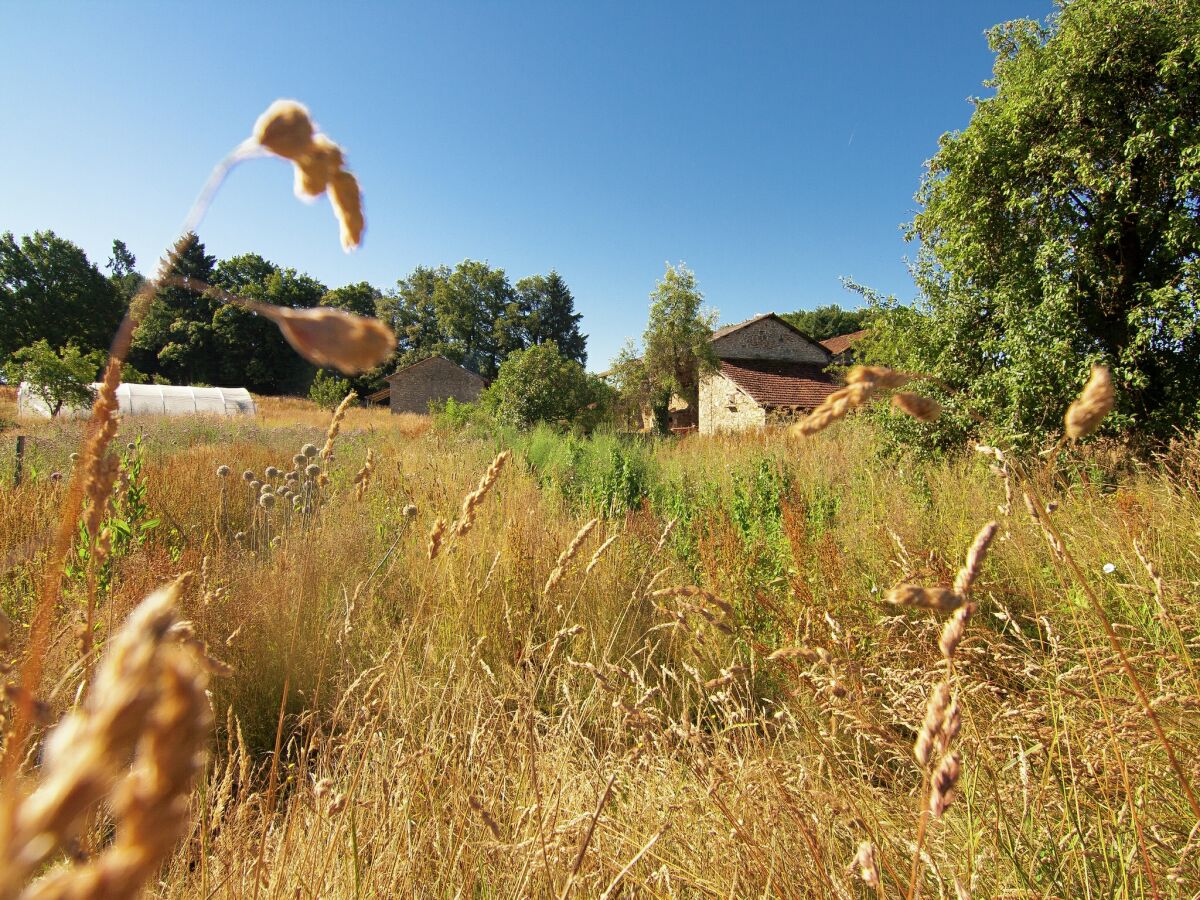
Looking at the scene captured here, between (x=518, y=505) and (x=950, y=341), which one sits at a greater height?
(x=950, y=341)

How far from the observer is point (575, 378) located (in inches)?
819

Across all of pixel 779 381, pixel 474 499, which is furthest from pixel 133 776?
pixel 779 381

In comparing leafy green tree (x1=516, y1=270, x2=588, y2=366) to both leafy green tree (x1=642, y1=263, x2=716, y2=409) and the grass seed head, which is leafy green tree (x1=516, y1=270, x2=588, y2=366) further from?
the grass seed head

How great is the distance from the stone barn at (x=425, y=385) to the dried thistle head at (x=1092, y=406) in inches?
1486

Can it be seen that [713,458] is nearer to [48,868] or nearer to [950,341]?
[950,341]

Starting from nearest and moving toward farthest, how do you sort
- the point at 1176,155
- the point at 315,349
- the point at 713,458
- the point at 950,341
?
the point at 315,349, the point at 1176,155, the point at 950,341, the point at 713,458

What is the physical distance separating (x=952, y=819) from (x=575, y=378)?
775 inches

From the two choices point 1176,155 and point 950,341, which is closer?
point 1176,155

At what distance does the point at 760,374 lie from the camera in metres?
25.2

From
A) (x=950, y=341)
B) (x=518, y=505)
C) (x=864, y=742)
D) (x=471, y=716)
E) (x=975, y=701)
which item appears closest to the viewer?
(x=975, y=701)

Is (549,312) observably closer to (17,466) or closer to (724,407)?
(724,407)

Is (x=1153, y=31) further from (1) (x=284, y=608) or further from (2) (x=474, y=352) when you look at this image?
(2) (x=474, y=352)

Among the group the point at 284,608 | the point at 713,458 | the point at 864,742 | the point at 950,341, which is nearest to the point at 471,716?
the point at 284,608

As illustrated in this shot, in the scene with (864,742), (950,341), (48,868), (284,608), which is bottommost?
(864,742)
